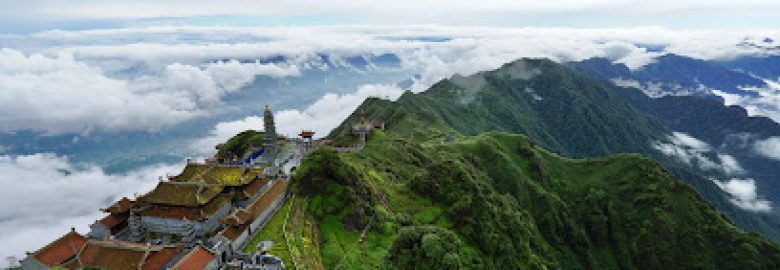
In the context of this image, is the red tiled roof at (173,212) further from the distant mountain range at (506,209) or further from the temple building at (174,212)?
the distant mountain range at (506,209)

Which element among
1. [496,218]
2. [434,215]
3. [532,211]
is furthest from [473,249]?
[532,211]

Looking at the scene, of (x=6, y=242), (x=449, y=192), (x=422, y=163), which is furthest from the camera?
(x=6, y=242)

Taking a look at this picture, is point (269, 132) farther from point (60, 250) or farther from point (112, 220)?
point (60, 250)

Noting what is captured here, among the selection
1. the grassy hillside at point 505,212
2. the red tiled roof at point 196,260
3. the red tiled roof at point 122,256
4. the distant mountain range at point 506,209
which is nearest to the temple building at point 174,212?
the red tiled roof at point 122,256

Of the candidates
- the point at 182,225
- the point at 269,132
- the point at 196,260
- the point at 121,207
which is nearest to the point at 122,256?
the point at 196,260

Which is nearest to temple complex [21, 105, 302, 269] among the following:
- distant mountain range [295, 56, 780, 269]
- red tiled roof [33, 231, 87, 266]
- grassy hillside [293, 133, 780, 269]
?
red tiled roof [33, 231, 87, 266]

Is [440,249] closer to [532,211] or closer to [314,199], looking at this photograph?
[314,199]

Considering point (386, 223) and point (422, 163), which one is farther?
point (422, 163)
